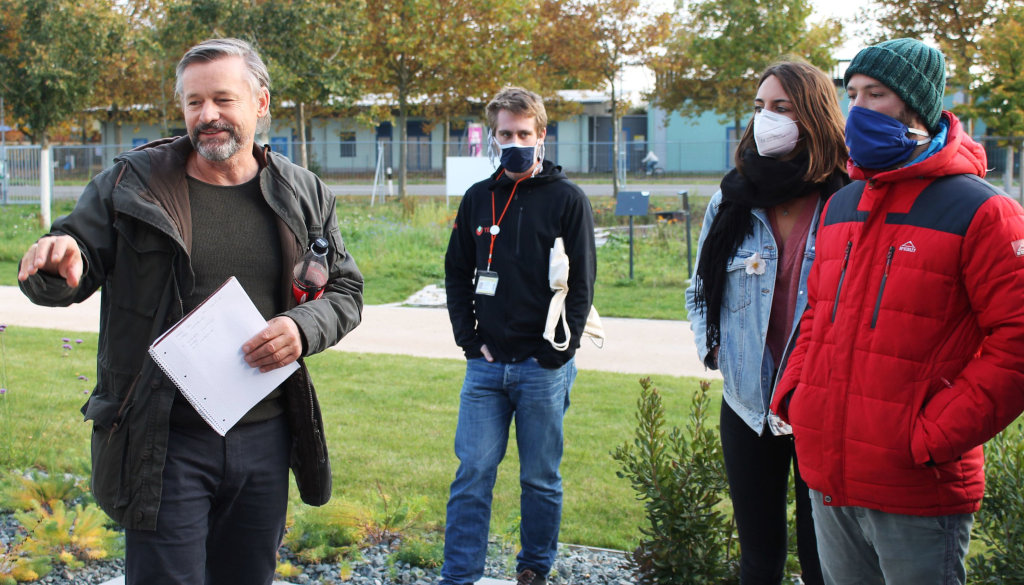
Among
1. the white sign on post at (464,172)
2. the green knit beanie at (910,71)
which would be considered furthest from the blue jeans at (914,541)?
the white sign on post at (464,172)

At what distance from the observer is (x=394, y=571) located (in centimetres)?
411

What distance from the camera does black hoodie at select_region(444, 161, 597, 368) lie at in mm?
3848

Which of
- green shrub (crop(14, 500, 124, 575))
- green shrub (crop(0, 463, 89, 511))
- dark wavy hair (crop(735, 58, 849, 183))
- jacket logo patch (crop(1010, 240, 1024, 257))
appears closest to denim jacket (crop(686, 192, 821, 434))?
dark wavy hair (crop(735, 58, 849, 183))

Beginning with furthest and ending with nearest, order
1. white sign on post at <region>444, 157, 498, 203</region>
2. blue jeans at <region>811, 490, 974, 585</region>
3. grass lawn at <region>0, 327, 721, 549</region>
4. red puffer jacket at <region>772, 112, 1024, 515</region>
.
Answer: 1. white sign on post at <region>444, 157, 498, 203</region>
2. grass lawn at <region>0, 327, 721, 549</region>
3. blue jeans at <region>811, 490, 974, 585</region>
4. red puffer jacket at <region>772, 112, 1024, 515</region>

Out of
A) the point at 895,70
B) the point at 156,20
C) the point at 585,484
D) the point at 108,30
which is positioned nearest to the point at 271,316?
the point at 895,70

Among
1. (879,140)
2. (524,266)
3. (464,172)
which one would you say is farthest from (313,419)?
(464,172)

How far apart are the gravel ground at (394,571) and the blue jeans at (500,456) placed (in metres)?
0.34

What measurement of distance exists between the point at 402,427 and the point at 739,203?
3790mm

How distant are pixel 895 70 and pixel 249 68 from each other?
184 centimetres

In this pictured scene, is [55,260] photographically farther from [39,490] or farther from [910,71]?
[39,490]

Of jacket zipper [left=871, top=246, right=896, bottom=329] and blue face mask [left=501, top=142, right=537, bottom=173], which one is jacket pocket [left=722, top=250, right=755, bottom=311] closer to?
jacket zipper [left=871, top=246, right=896, bottom=329]

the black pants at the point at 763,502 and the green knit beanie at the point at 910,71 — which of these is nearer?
the green knit beanie at the point at 910,71

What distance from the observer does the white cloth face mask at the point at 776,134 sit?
124 inches

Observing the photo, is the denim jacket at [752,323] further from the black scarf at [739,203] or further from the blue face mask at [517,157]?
the blue face mask at [517,157]
